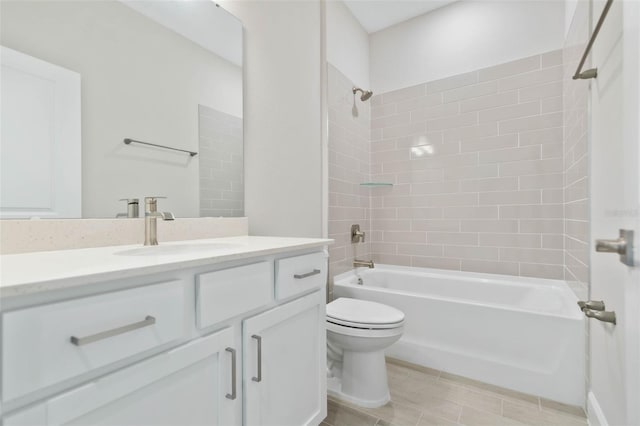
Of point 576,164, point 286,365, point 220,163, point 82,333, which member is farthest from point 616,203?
point 220,163

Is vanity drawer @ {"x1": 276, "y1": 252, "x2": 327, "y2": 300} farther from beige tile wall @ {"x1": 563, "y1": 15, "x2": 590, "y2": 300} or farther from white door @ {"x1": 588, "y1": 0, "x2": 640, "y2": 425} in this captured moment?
beige tile wall @ {"x1": 563, "y1": 15, "x2": 590, "y2": 300}

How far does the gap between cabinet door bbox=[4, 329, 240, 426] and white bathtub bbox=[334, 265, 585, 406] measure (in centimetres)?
145

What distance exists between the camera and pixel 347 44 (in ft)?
8.78

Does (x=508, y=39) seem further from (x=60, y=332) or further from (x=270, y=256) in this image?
(x=60, y=332)

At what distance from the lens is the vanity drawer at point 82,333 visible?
1.71ft

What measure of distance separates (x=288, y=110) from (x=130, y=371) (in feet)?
5.46

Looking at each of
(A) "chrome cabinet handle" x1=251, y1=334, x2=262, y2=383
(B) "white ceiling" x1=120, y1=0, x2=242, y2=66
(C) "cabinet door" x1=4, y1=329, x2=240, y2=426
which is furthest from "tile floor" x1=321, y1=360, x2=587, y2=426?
(B) "white ceiling" x1=120, y1=0, x2=242, y2=66

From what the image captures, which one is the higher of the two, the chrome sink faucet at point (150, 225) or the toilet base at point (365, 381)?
the chrome sink faucet at point (150, 225)

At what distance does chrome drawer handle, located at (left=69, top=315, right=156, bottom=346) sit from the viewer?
59 centimetres

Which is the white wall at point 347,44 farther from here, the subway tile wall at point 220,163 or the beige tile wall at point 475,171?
the subway tile wall at point 220,163

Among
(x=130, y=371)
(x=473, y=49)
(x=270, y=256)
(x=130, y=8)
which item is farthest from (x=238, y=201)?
(x=473, y=49)

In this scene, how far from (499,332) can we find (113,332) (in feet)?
6.36

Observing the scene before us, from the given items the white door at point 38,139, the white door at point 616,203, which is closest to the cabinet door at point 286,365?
the white door at point 38,139

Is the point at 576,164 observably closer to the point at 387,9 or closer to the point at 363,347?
the point at 363,347
